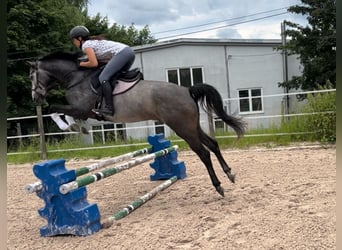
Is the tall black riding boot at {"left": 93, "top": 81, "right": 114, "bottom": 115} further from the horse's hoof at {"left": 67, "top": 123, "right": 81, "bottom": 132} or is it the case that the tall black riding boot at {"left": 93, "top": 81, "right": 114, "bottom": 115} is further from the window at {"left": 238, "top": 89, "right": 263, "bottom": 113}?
the window at {"left": 238, "top": 89, "right": 263, "bottom": 113}

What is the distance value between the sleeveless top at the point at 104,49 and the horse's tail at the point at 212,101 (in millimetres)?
920

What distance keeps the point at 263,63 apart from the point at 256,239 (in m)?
15.6

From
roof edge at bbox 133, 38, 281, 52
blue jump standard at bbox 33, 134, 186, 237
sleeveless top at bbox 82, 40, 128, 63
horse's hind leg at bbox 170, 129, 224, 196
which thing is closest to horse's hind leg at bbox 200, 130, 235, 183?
horse's hind leg at bbox 170, 129, 224, 196

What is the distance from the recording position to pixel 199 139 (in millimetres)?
4176

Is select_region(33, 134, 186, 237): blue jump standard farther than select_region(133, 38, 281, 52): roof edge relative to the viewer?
No

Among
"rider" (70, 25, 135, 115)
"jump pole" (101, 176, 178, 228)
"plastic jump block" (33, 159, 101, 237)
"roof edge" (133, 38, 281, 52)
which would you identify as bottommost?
"jump pole" (101, 176, 178, 228)

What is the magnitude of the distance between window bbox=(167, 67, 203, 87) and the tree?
12.6ft

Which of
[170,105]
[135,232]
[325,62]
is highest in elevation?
[325,62]

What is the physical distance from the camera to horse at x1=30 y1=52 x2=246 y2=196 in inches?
157

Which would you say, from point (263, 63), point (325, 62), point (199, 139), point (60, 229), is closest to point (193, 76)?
point (263, 63)

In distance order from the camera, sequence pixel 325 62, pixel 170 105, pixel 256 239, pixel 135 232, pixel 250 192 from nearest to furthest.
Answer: pixel 256 239
pixel 135 232
pixel 170 105
pixel 250 192
pixel 325 62

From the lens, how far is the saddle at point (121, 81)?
403cm

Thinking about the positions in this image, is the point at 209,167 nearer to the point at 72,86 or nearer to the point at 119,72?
the point at 119,72

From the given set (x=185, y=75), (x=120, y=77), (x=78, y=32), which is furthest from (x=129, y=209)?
(x=185, y=75)
